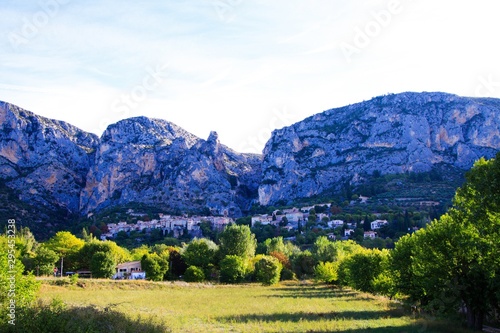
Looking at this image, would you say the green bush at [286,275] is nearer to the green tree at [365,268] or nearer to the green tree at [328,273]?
the green tree at [328,273]

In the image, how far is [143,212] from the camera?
193 m

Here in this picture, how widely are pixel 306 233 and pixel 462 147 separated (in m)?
101

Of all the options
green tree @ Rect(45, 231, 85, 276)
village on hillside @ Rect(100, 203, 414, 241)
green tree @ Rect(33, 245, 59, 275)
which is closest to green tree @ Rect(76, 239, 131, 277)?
green tree @ Rect(45, 231, 85, 276)

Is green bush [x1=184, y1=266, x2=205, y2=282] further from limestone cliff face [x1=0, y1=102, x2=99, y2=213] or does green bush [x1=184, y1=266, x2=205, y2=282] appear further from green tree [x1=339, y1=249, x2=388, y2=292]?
limestone cliff face [x1=0, y1=102, x2=99, y2=213]

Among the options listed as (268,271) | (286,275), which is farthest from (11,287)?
(286,275)

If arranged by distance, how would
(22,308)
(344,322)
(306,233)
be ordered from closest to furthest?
(22,308)
(344,322)
(306,233)

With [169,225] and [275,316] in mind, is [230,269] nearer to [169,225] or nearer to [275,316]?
[275,316]

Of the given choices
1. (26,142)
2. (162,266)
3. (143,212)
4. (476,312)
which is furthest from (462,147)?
(26,142)

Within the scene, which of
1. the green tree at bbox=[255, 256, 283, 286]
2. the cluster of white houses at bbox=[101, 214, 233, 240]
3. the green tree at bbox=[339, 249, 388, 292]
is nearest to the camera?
the green tree at bbox=[339, 249, 388, 292]

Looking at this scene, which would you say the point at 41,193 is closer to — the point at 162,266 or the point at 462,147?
the point at 162,266

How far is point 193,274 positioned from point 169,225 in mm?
97427

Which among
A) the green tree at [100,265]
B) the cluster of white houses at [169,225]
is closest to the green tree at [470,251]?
the green tree at [100,265]

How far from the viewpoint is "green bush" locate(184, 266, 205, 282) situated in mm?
77062

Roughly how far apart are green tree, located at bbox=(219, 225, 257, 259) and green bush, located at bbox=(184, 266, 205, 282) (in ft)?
35.2
